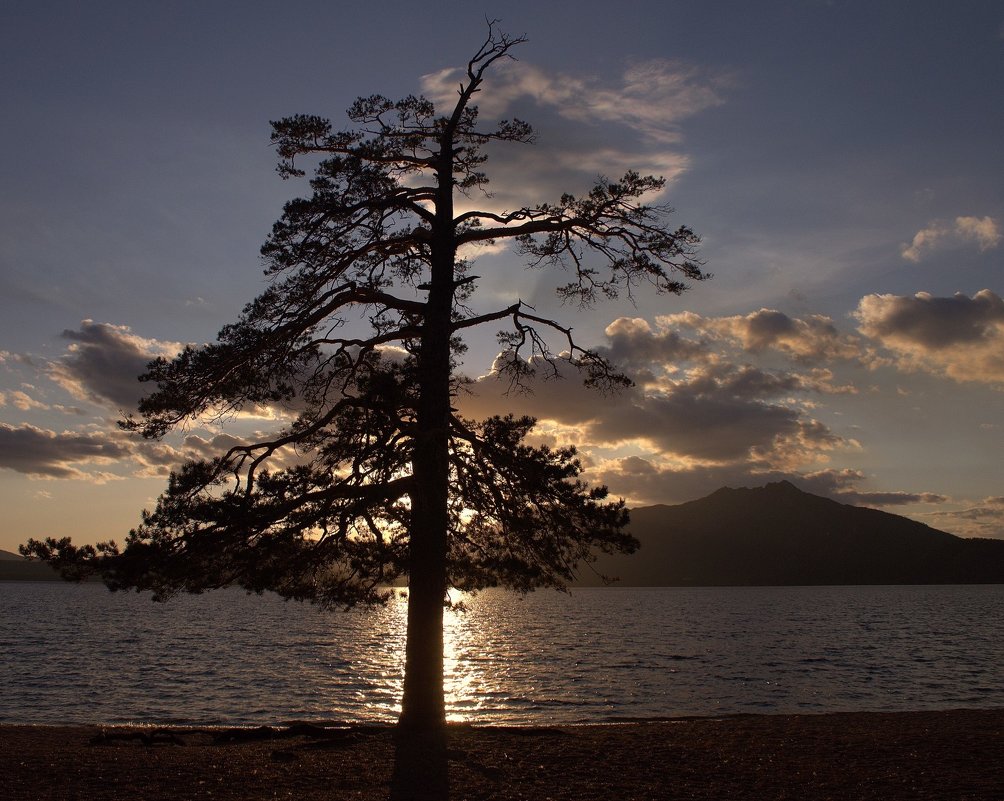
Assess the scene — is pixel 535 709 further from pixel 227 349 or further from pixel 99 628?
pixel 99 628

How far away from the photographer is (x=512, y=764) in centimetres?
1213

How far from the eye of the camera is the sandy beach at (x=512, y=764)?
1047 cm

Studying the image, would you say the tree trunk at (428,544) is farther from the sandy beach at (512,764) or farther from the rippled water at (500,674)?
the rippled water at (500,674)

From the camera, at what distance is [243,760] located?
40.0 ft

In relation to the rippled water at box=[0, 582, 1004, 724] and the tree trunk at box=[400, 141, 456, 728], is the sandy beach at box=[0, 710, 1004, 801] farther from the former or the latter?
the rippled water at box=[0, 582, 1004, 724]

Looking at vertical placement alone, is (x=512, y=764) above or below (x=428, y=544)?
below

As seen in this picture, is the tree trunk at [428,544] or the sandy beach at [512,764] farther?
the tree trunk at [428,544]

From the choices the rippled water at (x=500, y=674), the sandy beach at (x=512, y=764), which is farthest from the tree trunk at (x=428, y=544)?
the rippled water at (x=500, y=674)

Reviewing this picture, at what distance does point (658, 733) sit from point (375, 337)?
965 cm

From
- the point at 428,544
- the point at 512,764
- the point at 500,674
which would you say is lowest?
the point at 500,674

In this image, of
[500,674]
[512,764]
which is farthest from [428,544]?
[500,674]

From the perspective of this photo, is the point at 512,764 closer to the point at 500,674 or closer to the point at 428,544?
the point at 428,544

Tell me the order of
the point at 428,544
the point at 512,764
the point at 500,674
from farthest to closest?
1. the point at 500,674
2. the point at 428,544
3. the point at 512,764

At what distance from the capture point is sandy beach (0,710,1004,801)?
10469 millimetres
